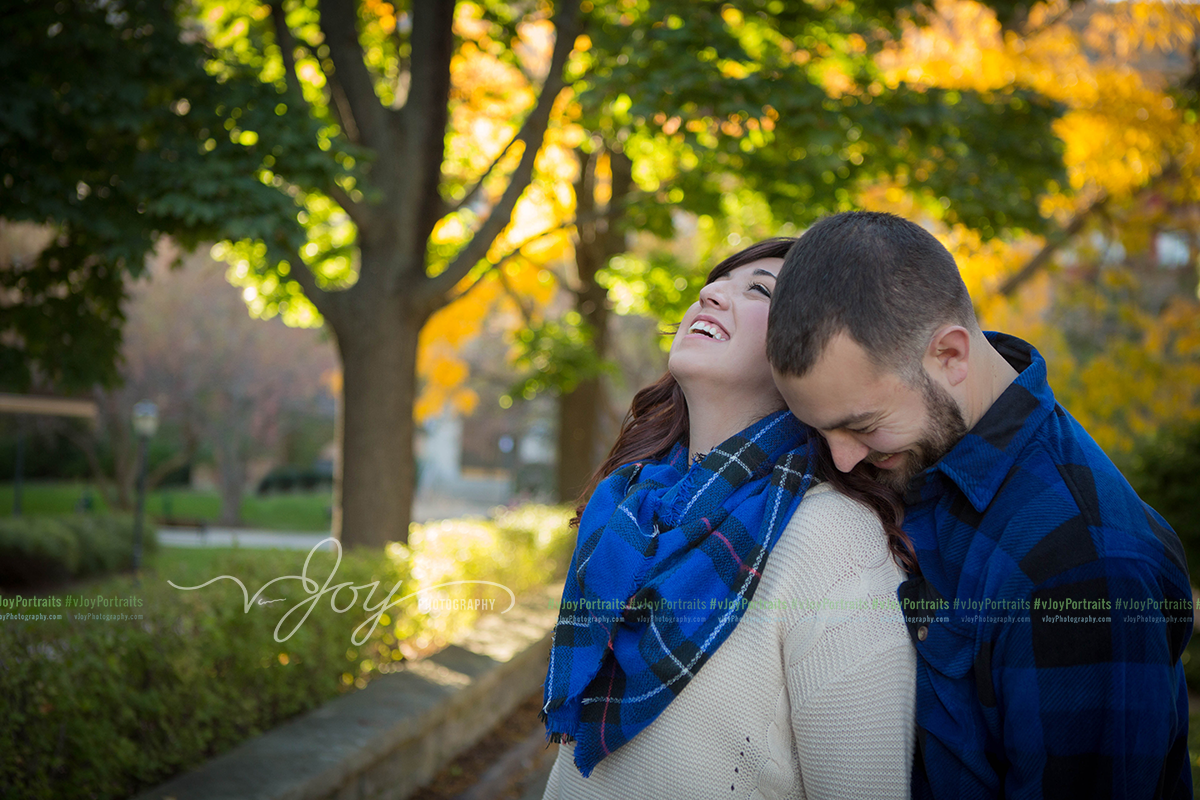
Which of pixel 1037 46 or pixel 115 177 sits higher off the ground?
pixel 1037 46

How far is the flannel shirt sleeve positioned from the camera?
1.25 meters

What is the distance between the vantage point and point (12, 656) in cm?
287

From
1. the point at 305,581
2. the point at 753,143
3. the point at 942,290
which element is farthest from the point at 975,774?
the point at 753,143

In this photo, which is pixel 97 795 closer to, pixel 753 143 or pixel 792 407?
pixel 792 407

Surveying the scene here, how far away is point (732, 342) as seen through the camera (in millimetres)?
1810

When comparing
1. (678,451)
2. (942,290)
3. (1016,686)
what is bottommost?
(1016,686)

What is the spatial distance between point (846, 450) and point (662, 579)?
44 cm

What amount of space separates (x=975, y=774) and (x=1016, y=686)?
188mm

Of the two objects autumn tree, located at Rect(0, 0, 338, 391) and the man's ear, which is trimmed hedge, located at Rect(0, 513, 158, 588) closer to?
autumn tree, located at Rect(0, 0, 338, 391)

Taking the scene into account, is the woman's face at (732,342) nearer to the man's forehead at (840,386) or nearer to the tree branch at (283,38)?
the man's forehead at (840,386)

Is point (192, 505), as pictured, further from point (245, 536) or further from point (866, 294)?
point (866, 294)

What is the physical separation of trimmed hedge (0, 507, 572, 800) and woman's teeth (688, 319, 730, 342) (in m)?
2.67

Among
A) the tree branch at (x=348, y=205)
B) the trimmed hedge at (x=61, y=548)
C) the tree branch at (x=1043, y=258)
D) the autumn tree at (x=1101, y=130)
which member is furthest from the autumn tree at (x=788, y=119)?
the trimmed hedge at (x=61, y=548)

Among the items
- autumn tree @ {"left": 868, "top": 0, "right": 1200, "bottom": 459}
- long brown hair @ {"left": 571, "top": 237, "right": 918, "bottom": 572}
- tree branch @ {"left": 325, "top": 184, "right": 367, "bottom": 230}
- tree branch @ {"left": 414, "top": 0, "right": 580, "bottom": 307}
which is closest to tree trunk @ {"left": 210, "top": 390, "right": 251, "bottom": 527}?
tree branch @ {"left": 325, "top": 184, "right": 367, "bottom": 230}
